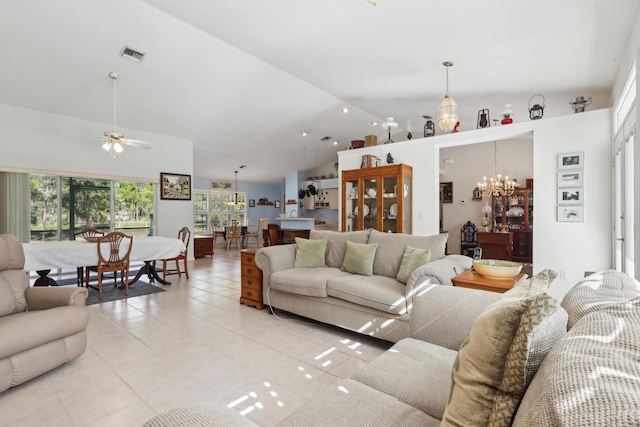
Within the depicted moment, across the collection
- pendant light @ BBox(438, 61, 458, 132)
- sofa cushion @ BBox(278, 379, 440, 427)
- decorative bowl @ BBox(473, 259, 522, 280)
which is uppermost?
pendant light @ BBox(438, 61, 458, 132)

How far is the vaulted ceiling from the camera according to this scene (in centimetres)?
315

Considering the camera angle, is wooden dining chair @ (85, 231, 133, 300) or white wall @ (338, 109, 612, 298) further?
wooden dining chair @ (85, 231, 133, 300)

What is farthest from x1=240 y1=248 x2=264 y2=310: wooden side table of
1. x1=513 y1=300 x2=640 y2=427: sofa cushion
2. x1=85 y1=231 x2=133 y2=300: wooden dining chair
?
x1=513 y1=300 x2=640 y2=427: sofa cushion

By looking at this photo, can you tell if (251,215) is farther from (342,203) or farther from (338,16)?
(338,16)

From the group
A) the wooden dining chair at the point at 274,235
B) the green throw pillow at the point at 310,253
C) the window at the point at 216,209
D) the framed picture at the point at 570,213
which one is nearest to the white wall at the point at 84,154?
the wooden dining chair at the point at 274,235

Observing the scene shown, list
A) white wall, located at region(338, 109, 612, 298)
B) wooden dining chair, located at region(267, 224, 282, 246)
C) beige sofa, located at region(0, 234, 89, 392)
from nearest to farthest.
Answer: beige sofa, located at region(0, 234, 89, 392) → white wall, located at region(338, 109, 612, 298) → wooden dining chair, located at region(267, 224, 282, 246)

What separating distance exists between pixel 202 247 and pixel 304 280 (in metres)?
5.79

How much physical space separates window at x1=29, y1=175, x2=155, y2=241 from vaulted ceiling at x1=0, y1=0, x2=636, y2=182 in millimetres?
1274

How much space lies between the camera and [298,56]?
438 cm

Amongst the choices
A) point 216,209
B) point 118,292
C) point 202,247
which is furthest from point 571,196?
point 216,209

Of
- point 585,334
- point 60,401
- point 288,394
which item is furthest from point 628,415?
point 60,401

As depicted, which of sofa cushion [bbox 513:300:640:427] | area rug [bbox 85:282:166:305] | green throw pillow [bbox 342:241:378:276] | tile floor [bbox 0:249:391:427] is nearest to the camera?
sofa cushion [bbox 513:300:640:427]

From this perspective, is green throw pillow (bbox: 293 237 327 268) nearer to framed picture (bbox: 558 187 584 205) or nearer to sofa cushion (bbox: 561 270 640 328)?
sofa cushion (bbox: 561 270 640 328)

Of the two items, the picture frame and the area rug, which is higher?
the picture frame
